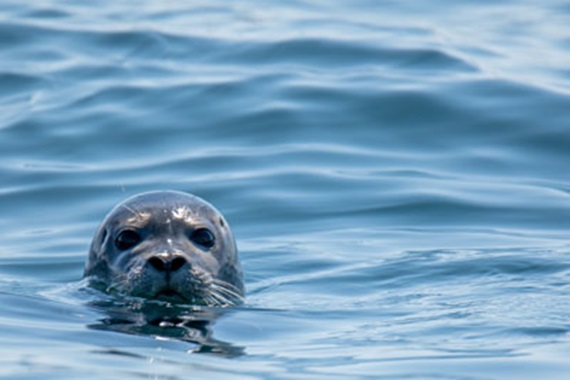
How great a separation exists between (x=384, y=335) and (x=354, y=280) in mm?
2414

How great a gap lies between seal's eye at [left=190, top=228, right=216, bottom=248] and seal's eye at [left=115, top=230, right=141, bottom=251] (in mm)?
312

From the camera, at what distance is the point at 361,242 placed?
11.0m

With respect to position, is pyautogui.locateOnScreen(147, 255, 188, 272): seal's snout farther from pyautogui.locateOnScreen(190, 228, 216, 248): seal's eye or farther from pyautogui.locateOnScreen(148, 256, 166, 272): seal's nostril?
pyautogui.locateOnScreen(190, 228, 216, 248): seal's eye

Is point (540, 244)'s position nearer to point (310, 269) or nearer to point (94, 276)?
point (310, 269)

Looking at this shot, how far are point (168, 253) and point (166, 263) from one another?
148 mm

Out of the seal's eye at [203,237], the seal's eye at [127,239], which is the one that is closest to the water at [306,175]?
the seal's eye at [127,239]

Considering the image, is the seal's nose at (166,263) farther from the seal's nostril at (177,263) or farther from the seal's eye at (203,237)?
the seal's eye at (203,237)

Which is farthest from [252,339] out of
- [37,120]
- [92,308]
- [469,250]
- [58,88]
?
[58,88]

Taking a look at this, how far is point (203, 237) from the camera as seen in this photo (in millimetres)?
8789

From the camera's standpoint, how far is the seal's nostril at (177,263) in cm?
808

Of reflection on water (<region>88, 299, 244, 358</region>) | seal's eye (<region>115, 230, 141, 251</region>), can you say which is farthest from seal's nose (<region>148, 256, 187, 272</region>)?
seal's eye (<region>115, 230, 141, 251</region>)

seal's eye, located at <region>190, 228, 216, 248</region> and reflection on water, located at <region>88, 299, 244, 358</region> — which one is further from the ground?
seal's eye, located at <region>190, 228, 216, 248</region>

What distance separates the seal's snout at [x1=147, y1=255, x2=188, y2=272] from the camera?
806 centimetres

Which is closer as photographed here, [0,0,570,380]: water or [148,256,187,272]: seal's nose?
[0,0,570,380]: water
